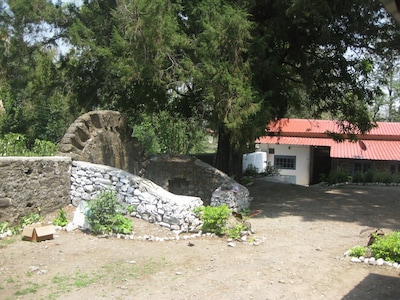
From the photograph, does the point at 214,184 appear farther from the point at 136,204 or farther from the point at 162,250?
the point at 162,250

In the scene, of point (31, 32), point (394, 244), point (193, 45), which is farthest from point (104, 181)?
point (31, 32)

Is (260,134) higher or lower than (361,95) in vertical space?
lower

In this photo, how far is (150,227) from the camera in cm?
846

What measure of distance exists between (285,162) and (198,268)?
21.4 meters

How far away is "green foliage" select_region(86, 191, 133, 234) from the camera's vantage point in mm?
8000

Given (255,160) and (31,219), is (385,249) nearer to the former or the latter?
(31,219)

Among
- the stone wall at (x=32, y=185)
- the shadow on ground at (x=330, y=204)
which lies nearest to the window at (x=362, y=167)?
the shadow on ground at (x=330, y=204)

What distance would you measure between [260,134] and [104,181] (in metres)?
4.03

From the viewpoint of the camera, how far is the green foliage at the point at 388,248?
6.37 metres

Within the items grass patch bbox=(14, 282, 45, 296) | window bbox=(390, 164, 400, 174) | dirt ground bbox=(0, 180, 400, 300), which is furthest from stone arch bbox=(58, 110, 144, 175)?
window bbox=(390, 164, 400, 174)

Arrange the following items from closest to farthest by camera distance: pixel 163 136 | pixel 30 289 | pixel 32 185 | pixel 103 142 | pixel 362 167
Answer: pixel 30 289 < pixel 32 185 < pixel 103 142 < pixel 163 136 < pixel 362 167

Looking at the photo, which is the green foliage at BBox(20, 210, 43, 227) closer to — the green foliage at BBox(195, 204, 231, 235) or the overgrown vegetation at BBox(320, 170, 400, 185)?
the green foliage at BBox(195, 204, 231, 235)

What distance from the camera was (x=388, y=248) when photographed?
253 inches

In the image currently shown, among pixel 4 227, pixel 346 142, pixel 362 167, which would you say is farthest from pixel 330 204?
pixel 346 142
